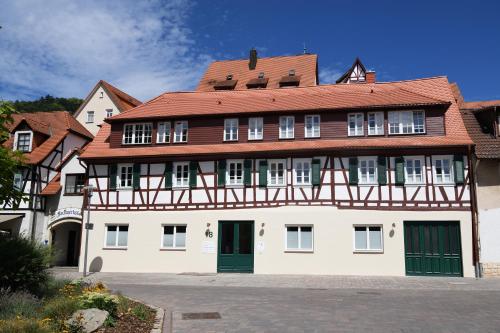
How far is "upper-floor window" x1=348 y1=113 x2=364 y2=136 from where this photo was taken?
25.2 metres

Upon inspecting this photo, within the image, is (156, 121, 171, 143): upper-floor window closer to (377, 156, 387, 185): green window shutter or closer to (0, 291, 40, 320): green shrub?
(377, 156, 387, 185): green window shutter

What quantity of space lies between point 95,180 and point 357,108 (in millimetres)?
15307

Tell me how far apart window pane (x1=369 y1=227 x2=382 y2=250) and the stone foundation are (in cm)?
478

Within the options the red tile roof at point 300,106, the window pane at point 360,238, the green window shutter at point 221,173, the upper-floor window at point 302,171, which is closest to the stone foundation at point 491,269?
the window pane at point 360,238

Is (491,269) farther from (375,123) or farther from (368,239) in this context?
(375,123)

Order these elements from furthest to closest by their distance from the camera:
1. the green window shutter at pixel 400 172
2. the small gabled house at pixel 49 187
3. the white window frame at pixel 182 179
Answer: the small gabled house at pixel 49 187 < the white window frame at pixel 182 179 < the green window shutter at pixel 400 172

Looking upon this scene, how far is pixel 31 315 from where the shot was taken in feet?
31.7

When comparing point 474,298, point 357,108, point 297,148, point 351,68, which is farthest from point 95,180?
point 351,68

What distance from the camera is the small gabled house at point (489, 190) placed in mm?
22250

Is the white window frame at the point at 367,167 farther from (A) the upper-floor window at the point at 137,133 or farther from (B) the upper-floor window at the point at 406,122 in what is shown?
(A) the upper-floor window at the point at 137,133

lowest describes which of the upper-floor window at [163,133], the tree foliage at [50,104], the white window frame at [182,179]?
the white window frame at [182,179]

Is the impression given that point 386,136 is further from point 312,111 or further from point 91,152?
point 91,152

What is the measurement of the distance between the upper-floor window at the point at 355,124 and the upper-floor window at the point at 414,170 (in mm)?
3017

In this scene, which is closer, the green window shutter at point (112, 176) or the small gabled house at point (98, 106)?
the green window shutter at point (112, 176)
